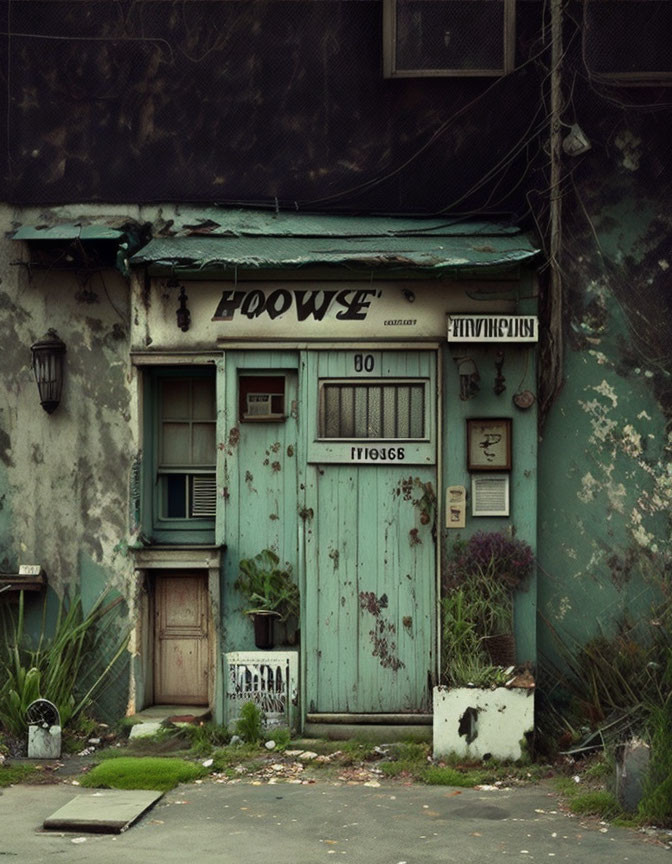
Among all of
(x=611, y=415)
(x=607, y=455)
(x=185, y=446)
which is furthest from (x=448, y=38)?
(x=185, y=446)

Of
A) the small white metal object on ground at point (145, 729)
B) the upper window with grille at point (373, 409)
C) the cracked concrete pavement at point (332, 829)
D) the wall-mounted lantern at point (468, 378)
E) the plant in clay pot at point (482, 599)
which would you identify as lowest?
the cracked concrete pavement at point (332, 829)

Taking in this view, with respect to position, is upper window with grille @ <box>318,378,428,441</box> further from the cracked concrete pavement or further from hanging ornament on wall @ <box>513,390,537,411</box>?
the cracked concrete pavement

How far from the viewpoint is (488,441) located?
9742 millimetres

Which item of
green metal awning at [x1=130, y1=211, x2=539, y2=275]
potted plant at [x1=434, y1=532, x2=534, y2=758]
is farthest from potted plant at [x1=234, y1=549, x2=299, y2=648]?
green metal awning at [x1=130, y1=211, x2=539, y2=275]

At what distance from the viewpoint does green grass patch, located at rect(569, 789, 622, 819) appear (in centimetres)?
775

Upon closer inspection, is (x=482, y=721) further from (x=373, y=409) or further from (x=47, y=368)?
(x=47, y=368)

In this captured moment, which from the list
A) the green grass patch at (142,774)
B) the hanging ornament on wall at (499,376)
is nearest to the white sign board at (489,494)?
the hanging ornament on wall at (499,376)

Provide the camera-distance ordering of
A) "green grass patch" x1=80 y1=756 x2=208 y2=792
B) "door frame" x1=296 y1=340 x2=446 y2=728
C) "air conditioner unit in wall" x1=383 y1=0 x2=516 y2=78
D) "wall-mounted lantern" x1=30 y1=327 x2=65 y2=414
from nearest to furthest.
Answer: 1. "green grass patch" x1=80 y1=756 x2=208 y2=792
2. "door frame" x1=296 y1=340 x2=446 y2=728
3. "air conditioner unit in wall" x1=383 y1=0 x2=516 y2=78
4. "wall-mounted lantern" x1=30 y1=327 x2=65 y2=414

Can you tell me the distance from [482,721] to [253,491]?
8.04 ft

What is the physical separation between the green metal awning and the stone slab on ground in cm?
377

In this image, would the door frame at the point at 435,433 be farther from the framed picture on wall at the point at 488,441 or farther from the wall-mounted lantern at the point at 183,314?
the wall-mounted lantern at the point at 183,314

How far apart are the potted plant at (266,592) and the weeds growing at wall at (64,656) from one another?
1.05 meters

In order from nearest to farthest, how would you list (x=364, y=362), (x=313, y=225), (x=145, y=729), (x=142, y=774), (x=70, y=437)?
(x=142, y=774)
(x=145, y=729)
(x=364, y=362)
(x=313, y=225)
(x=70, y=437)

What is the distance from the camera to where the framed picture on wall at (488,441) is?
383 inches
